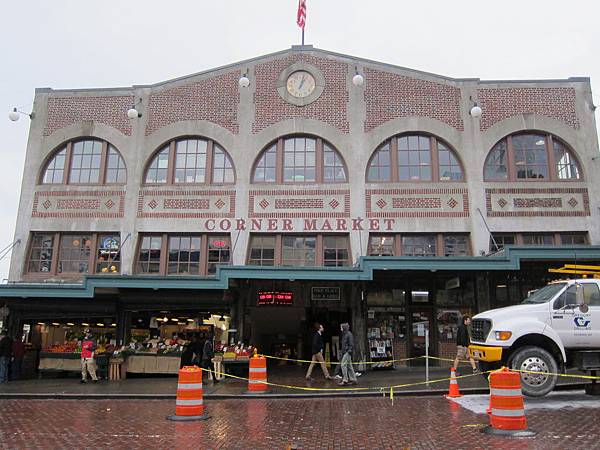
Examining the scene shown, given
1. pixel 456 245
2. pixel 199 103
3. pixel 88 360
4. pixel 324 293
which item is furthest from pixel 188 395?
pixel 199 103

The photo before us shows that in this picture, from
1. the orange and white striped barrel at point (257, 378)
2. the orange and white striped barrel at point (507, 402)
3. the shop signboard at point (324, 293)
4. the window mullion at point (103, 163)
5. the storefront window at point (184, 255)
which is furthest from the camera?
the window mullion at point (103, 163)

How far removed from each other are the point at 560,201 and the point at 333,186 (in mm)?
8459

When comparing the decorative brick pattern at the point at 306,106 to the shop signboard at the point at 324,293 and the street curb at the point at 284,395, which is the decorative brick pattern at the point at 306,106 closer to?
the shop signboard at the point at 324,293

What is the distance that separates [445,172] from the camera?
66.8 ft

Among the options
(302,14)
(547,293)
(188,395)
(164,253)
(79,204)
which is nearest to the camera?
(188,395)

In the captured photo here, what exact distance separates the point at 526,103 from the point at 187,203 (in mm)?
13718

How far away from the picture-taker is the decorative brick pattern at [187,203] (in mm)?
20328

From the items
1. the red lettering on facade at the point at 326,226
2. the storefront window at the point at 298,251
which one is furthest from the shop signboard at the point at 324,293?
the red lettering on facade at the point at 326,226

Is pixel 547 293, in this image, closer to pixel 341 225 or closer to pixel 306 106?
pixel 341 225

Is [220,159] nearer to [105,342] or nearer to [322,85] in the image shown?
[322,85]

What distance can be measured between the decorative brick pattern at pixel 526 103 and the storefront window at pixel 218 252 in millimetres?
10779

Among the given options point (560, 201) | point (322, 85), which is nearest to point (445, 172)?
point (560, 201)

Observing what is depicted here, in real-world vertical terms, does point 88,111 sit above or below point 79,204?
above

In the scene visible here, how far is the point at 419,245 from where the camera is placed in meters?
19.9
